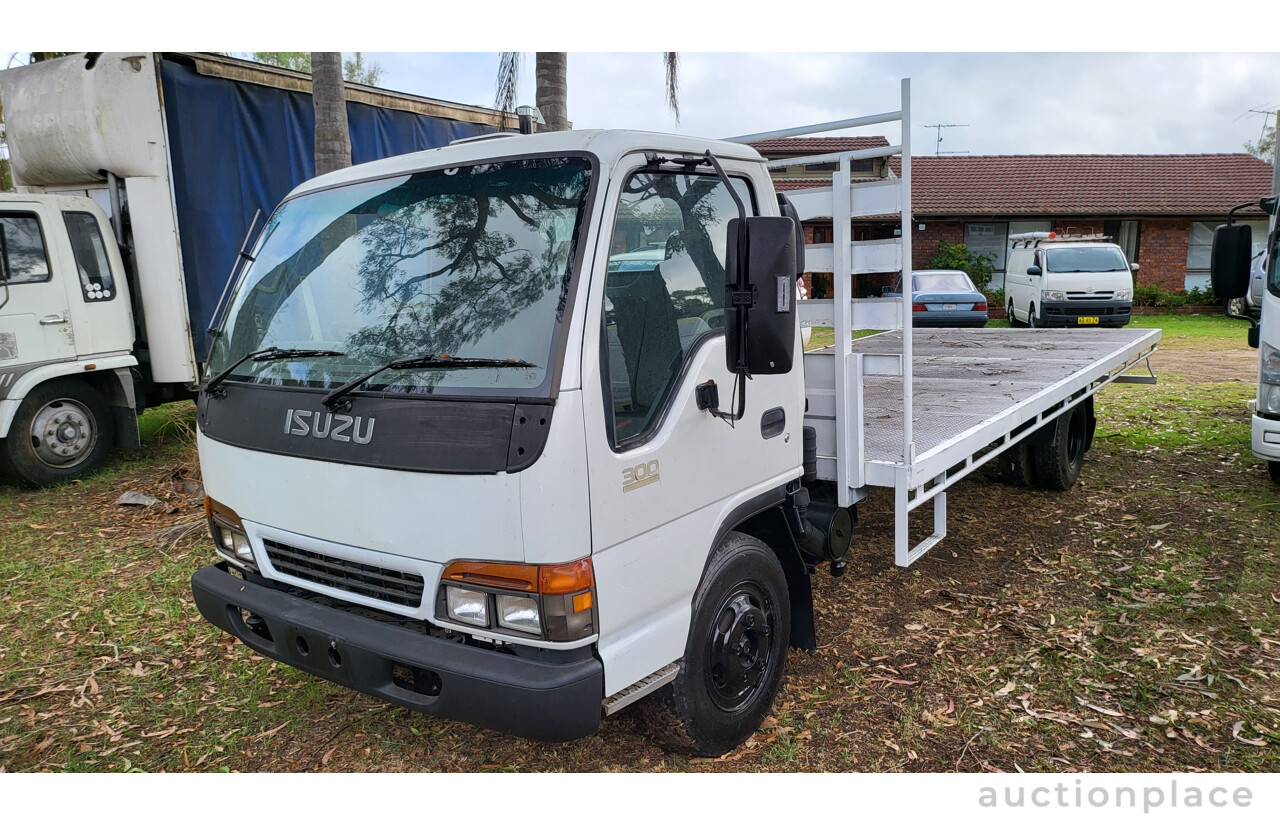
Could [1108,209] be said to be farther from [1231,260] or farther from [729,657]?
[729,657]

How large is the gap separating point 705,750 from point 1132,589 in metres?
3.12

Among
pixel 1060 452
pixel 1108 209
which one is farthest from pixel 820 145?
pixel 1108 209

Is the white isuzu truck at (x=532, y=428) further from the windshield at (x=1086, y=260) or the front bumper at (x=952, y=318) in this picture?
the windshield at (x=1086, y=260)

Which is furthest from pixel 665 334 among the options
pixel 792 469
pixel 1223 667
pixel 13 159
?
pixel 13 159

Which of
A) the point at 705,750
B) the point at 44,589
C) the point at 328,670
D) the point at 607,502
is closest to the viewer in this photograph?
the point at 607,502

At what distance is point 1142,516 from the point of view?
6.08 m

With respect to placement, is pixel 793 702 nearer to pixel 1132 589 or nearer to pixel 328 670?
pixel 328 670

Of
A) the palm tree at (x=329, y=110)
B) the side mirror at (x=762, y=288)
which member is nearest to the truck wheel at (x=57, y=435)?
the palm tree at (x=329, y=110)

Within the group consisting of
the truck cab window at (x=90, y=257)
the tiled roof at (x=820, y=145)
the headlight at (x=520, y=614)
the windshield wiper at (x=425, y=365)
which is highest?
the tiled roof at (x=820, y=145)

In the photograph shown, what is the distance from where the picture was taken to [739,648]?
3.14m

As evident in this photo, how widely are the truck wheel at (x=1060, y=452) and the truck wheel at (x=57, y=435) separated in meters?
8.07

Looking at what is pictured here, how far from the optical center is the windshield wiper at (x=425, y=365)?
8.15 feet

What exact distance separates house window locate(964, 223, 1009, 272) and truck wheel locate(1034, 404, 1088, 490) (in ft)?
64.3

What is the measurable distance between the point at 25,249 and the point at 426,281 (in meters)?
6.08
